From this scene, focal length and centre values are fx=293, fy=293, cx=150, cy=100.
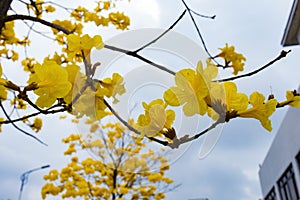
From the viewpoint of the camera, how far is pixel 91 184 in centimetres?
622

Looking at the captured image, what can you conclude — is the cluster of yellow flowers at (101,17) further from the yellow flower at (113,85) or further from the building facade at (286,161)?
the building facade at (286,161)

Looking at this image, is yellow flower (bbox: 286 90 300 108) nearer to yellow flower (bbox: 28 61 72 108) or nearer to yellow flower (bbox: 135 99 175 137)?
yellow flower (bbox: 135 99 175 137)

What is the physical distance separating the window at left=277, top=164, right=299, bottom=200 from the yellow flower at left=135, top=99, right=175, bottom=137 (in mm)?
8798

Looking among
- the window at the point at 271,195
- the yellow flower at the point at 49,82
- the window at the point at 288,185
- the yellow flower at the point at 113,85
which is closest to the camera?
the yellow flower at the point at 49,82

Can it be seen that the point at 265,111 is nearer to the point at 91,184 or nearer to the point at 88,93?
the point at 88,93

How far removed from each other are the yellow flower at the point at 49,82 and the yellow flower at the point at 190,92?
0.48 feet

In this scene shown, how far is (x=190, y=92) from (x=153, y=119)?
0.07 metres

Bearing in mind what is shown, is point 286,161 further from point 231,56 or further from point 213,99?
point 213,99

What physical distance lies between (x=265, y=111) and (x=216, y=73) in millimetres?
98

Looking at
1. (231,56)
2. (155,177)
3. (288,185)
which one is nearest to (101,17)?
(231,56)

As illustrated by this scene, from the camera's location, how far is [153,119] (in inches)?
17.3

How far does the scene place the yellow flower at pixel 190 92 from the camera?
1.33 ft

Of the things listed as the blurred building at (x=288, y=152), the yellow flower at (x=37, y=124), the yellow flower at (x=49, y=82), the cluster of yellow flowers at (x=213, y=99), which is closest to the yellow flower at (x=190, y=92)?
the cluster of yellow flowers at (x=213, y=99)

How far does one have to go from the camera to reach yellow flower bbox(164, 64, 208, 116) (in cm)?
41
